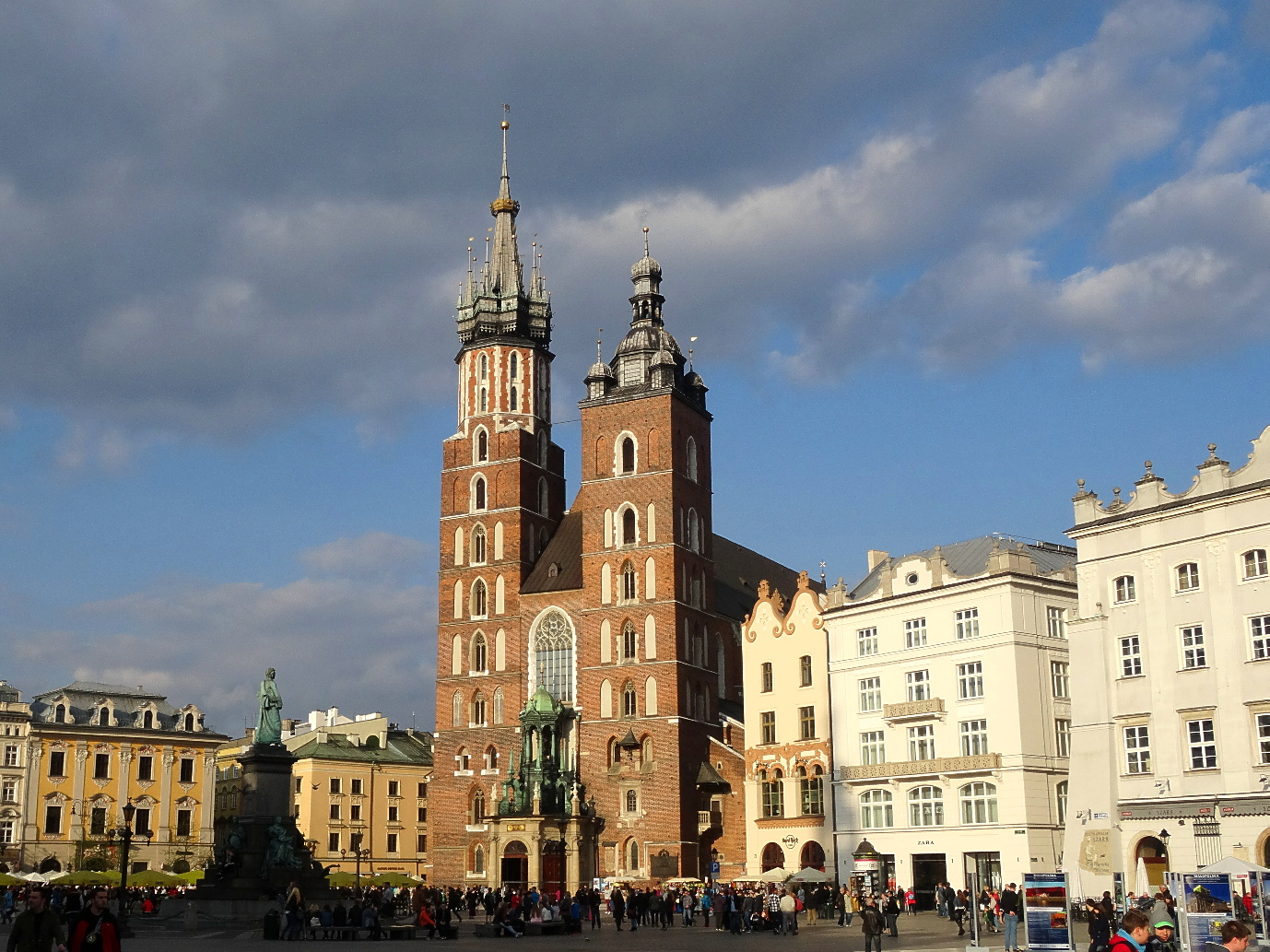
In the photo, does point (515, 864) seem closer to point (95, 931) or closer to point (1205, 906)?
point (1205, 906)

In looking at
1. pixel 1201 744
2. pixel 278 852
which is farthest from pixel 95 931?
pixel 1201 744

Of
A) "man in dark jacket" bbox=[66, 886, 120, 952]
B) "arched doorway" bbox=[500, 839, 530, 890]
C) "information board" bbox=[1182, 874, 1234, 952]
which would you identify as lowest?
"arched doorway" bbox=[500, 839, 530, 890]

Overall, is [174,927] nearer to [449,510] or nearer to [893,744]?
[893,744]

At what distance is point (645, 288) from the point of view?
78812 mm

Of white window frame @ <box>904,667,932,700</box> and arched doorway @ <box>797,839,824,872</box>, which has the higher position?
white window frame @ <box>904,667,932,700</box>

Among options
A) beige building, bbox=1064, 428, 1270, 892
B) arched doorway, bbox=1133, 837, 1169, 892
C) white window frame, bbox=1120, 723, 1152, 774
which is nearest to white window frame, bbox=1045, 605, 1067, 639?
beige building, bbox=1064, 428, 1270, 892

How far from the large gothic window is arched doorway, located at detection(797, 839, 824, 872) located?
18129 mm

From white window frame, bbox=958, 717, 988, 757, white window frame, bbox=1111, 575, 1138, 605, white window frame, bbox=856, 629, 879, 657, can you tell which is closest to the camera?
white window frame, bbox=1111, 575, 1138, 605

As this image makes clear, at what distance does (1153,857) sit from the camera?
42375 mm

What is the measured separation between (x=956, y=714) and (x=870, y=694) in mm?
4445

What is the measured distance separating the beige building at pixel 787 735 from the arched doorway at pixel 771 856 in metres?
0.04

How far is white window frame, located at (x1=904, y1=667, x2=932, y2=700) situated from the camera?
175 ft

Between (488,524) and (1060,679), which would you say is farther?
A: (488,524)

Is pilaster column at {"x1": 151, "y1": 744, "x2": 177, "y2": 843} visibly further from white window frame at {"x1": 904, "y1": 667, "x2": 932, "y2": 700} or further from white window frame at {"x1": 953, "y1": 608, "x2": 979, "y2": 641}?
white window frame at {"x1": 953, "y1": 608, "x2": 979, "y2": 641}
